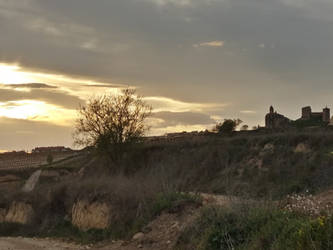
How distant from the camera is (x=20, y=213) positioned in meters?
28.5

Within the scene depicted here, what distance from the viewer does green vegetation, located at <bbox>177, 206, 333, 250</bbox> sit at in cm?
963

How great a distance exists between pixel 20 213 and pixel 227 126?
37.3 metres

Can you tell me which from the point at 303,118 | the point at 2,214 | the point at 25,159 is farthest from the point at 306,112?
the point at 2,214

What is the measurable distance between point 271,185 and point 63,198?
12764 mm

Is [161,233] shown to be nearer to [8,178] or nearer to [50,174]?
[50,174]

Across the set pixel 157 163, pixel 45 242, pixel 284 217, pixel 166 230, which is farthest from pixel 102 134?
pixel 284 217

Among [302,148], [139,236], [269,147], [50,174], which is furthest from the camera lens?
[50,174]

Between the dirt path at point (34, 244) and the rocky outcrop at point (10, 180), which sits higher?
the rocky outcrop at point (10, 180)

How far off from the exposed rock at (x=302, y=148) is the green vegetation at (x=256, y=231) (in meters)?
22.5

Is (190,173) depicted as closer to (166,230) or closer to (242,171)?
(242,171)

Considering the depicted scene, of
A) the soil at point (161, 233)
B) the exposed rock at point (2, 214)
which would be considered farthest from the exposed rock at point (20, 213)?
the soil at point (161, 233)

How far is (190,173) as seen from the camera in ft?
138

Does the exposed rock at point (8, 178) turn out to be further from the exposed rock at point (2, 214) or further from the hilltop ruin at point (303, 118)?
the hilltop ruin at point (303, 118)

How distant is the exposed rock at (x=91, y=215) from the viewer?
22.8 m
